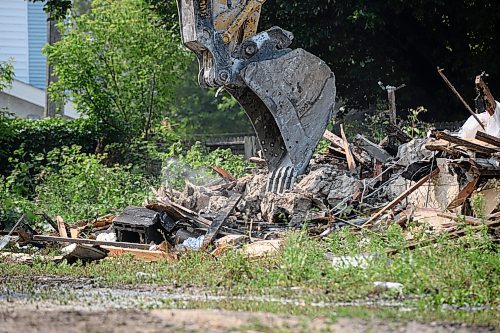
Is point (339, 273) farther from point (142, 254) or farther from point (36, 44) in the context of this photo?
point (36, 44)

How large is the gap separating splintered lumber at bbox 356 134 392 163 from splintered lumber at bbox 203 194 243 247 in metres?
2.46

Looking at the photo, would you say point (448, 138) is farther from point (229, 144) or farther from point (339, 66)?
point (229, 144)

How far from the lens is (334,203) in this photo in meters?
13.7

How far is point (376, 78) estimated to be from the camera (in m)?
24.0

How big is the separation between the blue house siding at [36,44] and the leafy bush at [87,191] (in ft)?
137

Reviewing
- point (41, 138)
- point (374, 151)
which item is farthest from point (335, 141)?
point (41, 138)

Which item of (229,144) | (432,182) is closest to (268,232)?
(432,182)

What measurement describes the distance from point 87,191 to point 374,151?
6.60m

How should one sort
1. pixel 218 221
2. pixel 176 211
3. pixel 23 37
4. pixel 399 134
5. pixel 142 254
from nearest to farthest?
pixel 142 254
pixel 218 221
pixel 176 211
pixel 399 134
pixel 23 37

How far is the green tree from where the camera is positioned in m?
26.0

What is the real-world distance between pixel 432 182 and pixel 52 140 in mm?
14649

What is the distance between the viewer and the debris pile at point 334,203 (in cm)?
1186

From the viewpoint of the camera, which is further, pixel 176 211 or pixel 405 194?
pixel 176 211

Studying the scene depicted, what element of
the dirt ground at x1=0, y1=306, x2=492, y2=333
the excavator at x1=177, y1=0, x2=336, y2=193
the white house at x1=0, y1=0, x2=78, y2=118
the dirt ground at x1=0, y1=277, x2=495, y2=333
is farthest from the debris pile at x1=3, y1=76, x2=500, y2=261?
the white house at x1=0, y1=0, x2=78, y2=118
